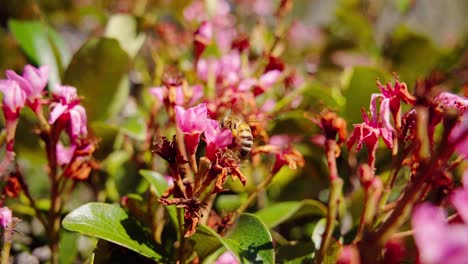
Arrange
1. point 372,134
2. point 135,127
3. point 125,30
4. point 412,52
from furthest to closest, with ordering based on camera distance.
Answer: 1. point 412,52
2. point 125,30
3. point 135,127
4. point 372,134

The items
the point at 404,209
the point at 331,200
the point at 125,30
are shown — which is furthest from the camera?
the point at 125,30

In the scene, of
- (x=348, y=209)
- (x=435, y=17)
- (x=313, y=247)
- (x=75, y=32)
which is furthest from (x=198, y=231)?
(x=435, y=17)

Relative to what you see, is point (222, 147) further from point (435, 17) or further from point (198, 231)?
point (435, 17)

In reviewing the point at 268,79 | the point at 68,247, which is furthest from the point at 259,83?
the point at 68,247

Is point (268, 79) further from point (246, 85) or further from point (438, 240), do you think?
point (438, 240)

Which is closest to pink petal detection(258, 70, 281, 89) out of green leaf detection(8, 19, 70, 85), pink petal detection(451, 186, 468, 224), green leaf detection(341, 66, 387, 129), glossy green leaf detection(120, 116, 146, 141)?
green leaf detection(341, 66, 387, 129)

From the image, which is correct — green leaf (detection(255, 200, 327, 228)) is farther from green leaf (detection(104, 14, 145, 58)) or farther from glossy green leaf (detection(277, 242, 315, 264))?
green leaf (detection(104, 14, 145, 58))

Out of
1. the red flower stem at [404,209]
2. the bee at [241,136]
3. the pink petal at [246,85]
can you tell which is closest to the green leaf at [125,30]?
the pink petal at [246,85]
